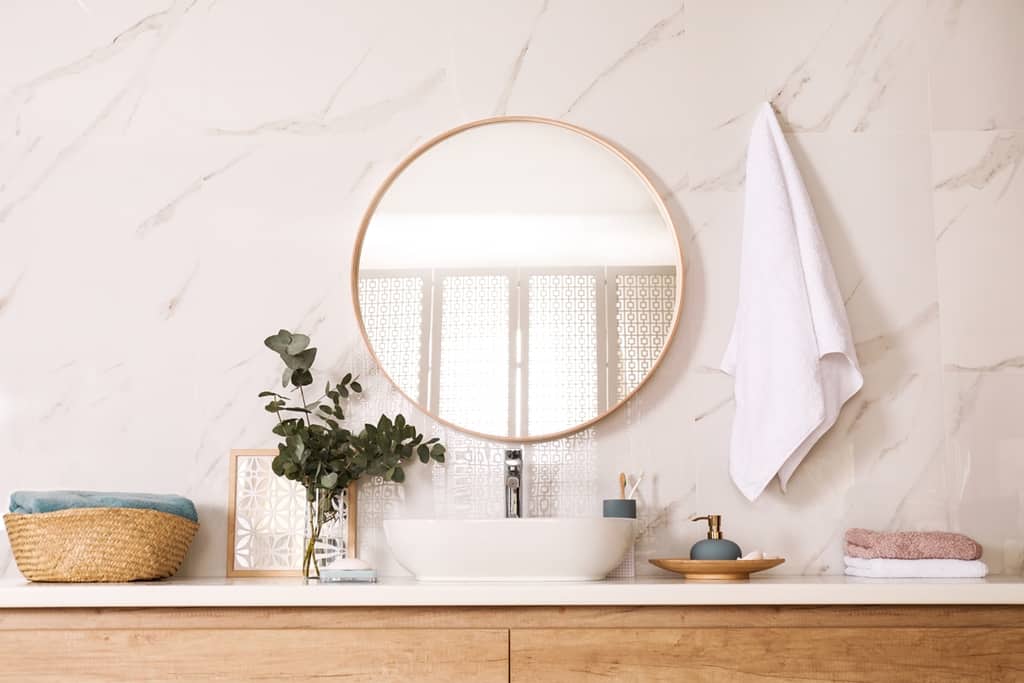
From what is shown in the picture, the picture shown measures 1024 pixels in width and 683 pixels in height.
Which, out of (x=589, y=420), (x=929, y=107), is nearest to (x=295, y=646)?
(x=589, y=420)

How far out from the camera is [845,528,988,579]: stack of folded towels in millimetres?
1829

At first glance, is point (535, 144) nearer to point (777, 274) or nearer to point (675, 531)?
point (777, 274)

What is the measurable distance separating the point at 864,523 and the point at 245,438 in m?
1.33

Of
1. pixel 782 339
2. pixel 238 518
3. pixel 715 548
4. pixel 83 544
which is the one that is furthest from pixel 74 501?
pixel 782 339

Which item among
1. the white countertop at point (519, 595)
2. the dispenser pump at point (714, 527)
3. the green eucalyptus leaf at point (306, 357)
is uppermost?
the green eucalyptus leaf at point (306, 357)

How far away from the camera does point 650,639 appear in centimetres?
157

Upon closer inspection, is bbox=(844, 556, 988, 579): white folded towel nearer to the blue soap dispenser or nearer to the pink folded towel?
the pink folded towel

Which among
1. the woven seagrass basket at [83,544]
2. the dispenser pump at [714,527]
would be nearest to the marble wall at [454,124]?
the dispenser pump at [714,527]

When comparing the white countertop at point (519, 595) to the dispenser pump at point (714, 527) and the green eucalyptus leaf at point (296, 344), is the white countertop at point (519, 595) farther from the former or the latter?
the green eucalyptus leaf at point (296, 344)

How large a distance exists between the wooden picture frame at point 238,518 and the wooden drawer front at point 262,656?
17.3 inches

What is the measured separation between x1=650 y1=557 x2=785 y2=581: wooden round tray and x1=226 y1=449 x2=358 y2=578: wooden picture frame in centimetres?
66

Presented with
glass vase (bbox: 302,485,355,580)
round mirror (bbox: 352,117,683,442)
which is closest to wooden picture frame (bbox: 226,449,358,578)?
glass vase (bbox: 302,485,355,580)

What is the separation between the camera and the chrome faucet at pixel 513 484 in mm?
1954

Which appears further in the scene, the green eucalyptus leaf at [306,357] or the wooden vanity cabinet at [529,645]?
the green eucalyptus leaf at [306,357]
